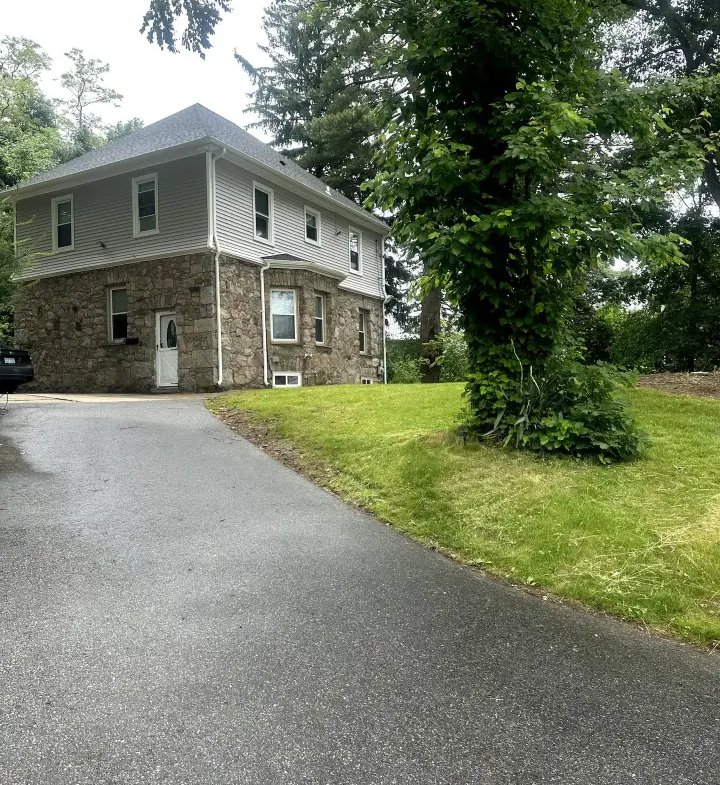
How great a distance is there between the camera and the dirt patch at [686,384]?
28.2 feet

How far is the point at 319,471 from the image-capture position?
20.8ft

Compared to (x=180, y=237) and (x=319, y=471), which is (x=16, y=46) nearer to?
(x=180, y=237)

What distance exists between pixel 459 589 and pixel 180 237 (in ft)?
42.8

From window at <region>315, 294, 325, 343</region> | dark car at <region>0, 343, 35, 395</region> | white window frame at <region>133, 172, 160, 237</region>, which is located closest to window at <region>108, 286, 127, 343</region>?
white window frame at <region>133, 172, 160, 237</region>

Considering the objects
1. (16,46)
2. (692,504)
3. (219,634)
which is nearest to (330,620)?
(219,634)

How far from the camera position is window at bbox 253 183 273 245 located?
15742 millimetres

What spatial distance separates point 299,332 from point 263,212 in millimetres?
3531

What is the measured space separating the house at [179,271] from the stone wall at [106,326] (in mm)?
35

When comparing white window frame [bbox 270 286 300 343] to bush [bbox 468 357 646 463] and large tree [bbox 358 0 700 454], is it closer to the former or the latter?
large tree [bbox 358 0 700 454]

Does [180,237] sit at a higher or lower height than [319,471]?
higher

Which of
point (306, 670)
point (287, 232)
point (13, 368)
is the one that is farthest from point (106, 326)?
point (306, 670)

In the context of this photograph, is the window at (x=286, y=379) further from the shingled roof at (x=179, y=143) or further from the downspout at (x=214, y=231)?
the shingled roof at (x=179, y=143)

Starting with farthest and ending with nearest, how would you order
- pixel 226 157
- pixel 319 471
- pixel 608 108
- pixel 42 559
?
1. pixel 226 157
2. pixel 319 471
3. pixel 608 108
4. pixel 42 559

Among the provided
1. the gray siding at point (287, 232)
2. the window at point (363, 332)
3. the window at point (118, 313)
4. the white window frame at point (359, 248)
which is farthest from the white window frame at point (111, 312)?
the window at point (363, 332)
